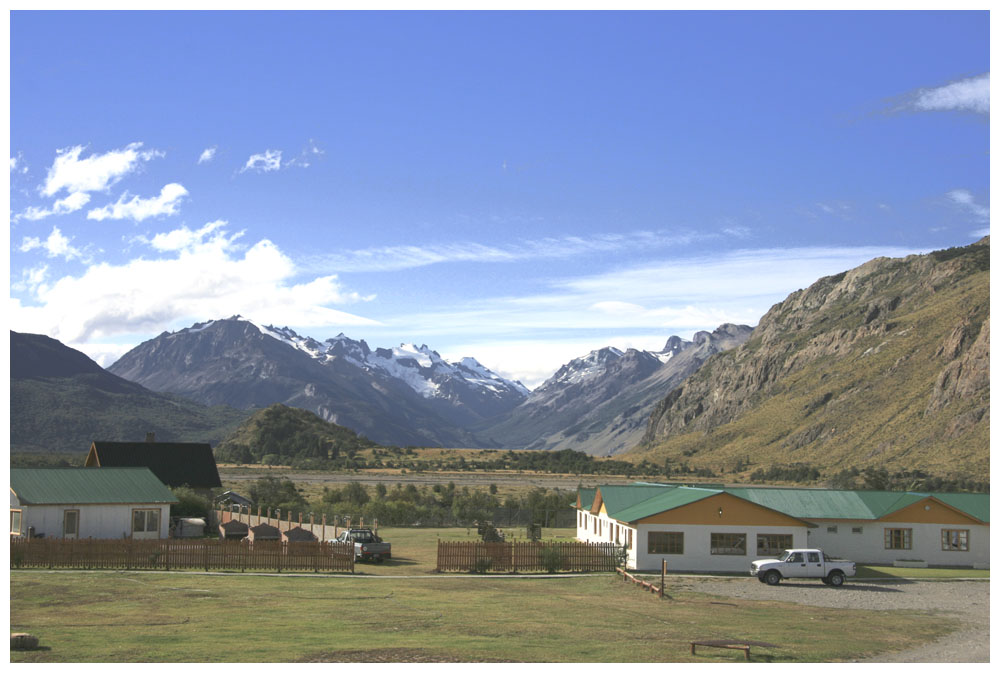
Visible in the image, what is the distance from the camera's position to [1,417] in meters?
20.6

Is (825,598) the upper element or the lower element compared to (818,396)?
lower

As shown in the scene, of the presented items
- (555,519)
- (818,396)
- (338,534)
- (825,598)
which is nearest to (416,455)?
(818,396)

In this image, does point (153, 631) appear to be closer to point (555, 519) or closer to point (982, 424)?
point (555, 519)

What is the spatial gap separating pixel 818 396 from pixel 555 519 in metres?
97.8

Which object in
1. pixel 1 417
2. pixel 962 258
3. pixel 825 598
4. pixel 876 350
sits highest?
pixel 962 258

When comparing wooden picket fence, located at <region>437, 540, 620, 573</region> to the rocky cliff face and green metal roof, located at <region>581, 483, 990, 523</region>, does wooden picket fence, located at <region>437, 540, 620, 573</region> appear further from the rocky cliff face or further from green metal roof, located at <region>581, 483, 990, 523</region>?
the rocky cliff face

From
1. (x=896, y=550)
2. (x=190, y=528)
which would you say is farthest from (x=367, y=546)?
(x=896, y=550)

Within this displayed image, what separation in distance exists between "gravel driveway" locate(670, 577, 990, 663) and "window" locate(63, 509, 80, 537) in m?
28.3

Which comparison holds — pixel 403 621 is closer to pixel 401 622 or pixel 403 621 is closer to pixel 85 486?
pixel 401 622

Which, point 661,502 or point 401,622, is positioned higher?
point 661,502

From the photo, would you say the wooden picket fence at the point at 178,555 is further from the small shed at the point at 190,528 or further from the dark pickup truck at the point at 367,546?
the small shed at the point at 190,528

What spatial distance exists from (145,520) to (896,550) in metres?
38.1

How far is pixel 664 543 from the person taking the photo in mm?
45406

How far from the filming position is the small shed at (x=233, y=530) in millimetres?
51269
